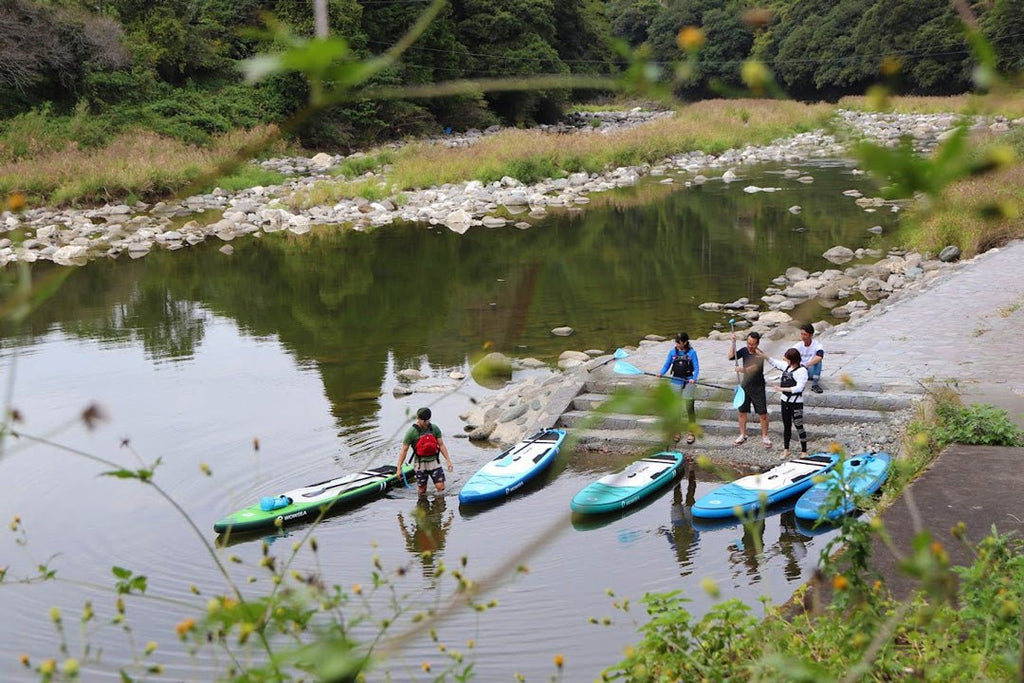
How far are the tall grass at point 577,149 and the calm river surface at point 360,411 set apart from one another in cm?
569

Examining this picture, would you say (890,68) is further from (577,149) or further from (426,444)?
(577,149)

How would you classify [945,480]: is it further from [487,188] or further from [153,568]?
[487,188]

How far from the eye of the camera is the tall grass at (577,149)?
116ft

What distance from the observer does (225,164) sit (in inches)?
44.7

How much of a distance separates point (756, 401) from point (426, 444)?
3.55m

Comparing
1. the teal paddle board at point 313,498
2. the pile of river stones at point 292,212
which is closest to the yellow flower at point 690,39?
the teal paddle board at point 313,498

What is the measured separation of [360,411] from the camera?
47.5 ft

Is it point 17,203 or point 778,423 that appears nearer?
point 17,203

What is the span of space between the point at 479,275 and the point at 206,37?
26.3 metres

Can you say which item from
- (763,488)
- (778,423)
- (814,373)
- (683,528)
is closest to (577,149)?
(778,423)

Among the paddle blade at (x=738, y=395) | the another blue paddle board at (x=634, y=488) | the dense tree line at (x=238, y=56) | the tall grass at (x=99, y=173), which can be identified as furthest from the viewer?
the dense tree line at (x=238, y=56)

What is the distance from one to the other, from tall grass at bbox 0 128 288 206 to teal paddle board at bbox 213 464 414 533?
21074 millimetres

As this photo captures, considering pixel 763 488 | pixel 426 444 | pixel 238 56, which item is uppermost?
pixel 238 56

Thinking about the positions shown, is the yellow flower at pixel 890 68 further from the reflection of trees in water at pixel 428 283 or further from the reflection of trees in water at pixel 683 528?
the reflection of trees in water at pixel 428 283
